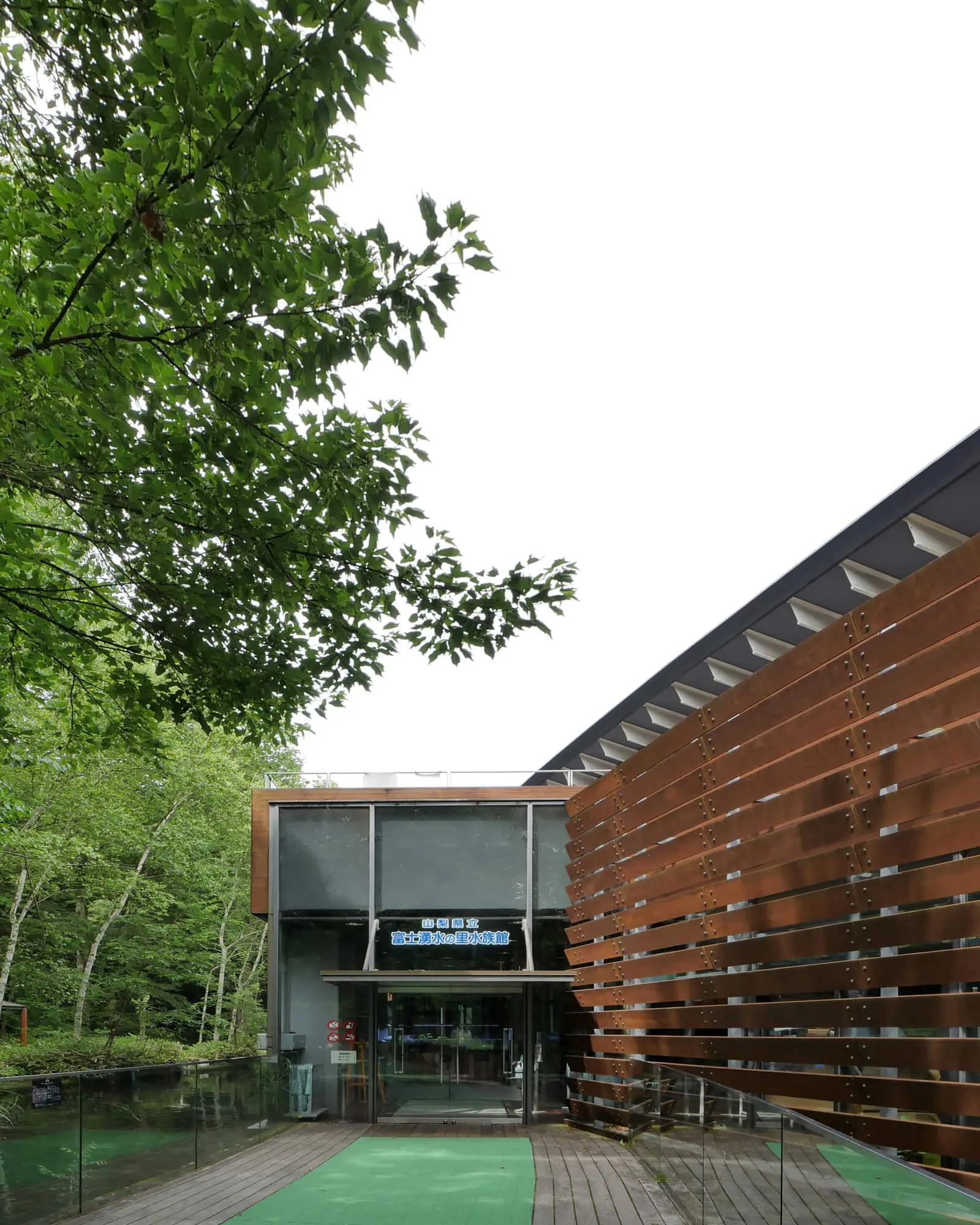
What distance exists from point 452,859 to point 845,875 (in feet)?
39.5

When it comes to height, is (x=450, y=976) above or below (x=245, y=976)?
above

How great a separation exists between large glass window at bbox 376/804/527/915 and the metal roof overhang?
6132 mm

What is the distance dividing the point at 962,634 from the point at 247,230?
12.3 feet

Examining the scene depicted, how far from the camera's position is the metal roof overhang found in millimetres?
6297

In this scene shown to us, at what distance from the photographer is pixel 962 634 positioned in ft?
18.0

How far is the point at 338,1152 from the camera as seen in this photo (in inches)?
535

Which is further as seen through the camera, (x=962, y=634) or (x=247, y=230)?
(x=962, y=634)

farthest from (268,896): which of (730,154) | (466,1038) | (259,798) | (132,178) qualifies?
(730,154)

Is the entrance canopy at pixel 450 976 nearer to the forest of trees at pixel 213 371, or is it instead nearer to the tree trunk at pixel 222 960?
the forest of trees at pixel 213 371

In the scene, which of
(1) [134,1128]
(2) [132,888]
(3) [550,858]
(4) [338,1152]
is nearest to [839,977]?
(1) [134,1128]

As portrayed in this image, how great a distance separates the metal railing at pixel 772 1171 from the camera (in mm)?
3426

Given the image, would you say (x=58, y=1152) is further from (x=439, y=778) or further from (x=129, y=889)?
(x=129, y=889)

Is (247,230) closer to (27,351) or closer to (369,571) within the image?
(27,351)

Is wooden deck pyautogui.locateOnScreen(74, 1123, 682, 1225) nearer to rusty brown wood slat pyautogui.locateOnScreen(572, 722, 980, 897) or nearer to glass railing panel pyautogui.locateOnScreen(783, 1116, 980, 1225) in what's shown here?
rusty brown wood slat pyautogui.locateOnScreen(572, 722, 980, 897)
